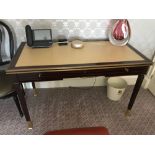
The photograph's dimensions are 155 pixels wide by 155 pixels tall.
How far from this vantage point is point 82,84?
2.03 metres

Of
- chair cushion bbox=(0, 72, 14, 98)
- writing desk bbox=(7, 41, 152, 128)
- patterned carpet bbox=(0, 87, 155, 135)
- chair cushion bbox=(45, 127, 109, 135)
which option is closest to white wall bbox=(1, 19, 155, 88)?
writing desk bbox=(7, 41, 152, 128)

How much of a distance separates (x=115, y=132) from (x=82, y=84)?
784mm

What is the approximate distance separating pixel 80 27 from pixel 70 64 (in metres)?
0.61

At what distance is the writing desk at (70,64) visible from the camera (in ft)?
3.64

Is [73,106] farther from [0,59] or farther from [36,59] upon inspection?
[0,59]

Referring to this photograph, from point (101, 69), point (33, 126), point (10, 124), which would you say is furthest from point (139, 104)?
point (10, 124)

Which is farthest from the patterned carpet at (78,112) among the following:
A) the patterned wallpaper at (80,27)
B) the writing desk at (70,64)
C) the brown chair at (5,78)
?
the patterned wallpaper at (80,27)

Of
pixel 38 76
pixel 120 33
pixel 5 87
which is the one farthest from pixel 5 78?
pixel 120 33

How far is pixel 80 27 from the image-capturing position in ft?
5.16

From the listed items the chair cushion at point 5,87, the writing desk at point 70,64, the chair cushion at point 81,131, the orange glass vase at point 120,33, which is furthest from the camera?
the orange glass vase at point 120,33

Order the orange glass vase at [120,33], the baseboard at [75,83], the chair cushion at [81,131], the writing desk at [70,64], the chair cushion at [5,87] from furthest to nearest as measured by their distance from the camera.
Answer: the baseboard at [75,83], the orange glass vase at [120,33], the chair cushion at [5,87], the writing desk at [70,64], the chair cushion at [81,131]

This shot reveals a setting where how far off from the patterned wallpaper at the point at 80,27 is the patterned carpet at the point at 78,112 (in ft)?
2.40

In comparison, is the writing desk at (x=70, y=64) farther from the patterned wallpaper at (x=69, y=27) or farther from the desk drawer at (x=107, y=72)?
the patterned wallpaper at (x=69, y=27)

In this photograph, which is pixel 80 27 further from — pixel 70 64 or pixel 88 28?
pixel 70 64
